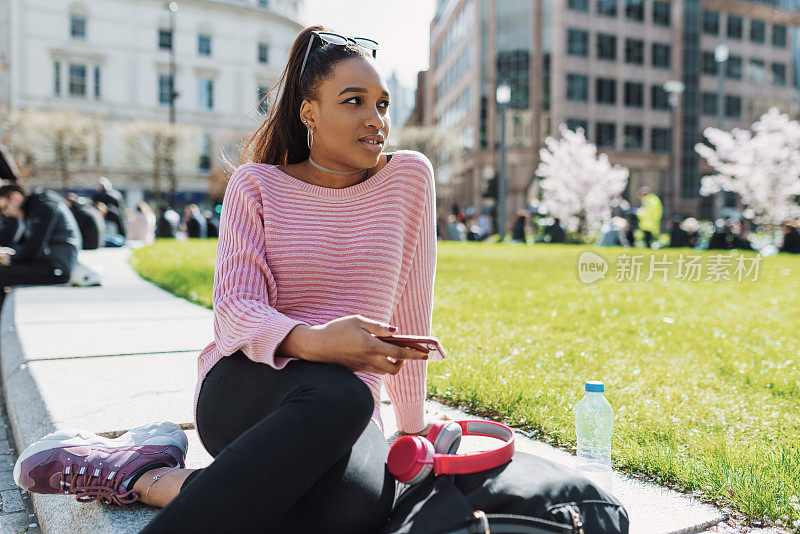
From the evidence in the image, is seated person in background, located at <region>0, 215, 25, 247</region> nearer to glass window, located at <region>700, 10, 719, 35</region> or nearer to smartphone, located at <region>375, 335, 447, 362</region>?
smartphone, located at <region>375, 335, 447, 362</region>

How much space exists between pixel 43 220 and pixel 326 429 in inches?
290

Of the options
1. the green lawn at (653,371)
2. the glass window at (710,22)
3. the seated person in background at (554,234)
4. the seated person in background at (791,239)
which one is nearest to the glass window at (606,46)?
the glass window at (710,22)

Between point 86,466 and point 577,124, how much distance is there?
4850 centimetres

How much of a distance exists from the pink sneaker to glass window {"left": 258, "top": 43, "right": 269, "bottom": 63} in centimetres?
4982

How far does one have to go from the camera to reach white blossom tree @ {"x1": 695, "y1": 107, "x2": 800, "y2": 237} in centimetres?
3462

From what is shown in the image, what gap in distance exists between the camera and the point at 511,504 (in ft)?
5.36

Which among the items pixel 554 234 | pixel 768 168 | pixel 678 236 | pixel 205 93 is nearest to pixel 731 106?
pixel 768 168

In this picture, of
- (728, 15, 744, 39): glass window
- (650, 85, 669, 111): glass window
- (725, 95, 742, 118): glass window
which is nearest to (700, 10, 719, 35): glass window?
(728, 15, 744, 39): glass window

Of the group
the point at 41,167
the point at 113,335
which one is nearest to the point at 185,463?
the point at 113,335

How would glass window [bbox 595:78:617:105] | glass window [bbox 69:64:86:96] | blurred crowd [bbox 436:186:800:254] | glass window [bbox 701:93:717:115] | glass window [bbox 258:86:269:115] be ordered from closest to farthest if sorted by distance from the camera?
glass window [bbox 258:86:269:115]
blurred crowd [bbox 436:186:800:254]
glass window [bbox 69:64:86:96]
glass window [bbox 595:78:617:105]
glass window [bbox 701:93:717:115]

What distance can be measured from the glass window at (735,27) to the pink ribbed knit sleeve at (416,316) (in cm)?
6090

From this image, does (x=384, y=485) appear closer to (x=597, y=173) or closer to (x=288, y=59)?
(x=288, y=59)

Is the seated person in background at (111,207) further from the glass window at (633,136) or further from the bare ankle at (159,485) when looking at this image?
the glass window at (633,136)

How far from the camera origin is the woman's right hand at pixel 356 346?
1.68 m
